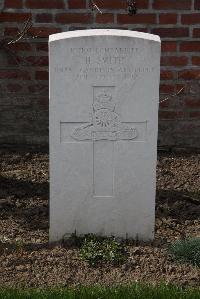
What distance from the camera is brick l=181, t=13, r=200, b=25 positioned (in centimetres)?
573

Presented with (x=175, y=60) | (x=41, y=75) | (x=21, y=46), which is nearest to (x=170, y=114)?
(x=175, y=60)

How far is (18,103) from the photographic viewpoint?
598 cm

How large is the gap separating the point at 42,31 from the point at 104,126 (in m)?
1.94

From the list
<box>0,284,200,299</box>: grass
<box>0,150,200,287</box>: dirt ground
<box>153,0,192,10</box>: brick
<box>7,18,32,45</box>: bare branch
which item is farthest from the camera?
<box>153,0,192,10</box>: brick

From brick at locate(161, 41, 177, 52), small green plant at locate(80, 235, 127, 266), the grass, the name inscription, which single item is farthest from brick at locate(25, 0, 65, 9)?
the grass

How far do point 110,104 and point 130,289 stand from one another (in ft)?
3.67

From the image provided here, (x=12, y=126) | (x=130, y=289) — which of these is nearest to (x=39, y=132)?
(x=12, y=126)

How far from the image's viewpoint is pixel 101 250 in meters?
4.13

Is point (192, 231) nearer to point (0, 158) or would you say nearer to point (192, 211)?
point (192, 211)

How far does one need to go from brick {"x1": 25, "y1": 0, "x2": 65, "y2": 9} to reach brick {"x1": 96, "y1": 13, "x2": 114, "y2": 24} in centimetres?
32

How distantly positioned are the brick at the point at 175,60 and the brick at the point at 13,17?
1221mm

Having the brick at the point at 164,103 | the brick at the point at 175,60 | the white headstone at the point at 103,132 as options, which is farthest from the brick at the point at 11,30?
the white headstone at the point at 103,132

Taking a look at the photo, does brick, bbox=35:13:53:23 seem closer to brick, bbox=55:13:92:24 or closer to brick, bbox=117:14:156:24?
brick, bbox=55:13:92:24

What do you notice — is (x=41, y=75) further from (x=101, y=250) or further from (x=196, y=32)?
(x=101, y=250)
